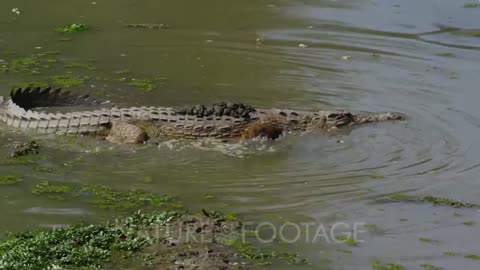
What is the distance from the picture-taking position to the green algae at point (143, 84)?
37.0ft

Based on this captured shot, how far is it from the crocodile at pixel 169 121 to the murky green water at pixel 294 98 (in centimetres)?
23

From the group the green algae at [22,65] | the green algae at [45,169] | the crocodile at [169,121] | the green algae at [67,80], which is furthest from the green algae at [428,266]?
the green algae at [22,65]

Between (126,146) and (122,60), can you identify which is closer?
(126,146)

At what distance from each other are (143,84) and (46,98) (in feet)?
5.16

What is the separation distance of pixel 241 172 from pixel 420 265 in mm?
2617

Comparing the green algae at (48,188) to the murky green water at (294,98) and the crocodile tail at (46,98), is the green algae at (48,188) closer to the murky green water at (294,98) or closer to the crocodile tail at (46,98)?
the murky green water at (294,98)

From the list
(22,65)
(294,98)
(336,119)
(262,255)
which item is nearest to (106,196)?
(262,255)

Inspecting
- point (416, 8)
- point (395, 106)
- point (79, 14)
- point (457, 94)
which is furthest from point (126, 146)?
point (416, 8)

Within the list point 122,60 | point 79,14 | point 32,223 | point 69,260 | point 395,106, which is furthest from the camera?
point 79,14

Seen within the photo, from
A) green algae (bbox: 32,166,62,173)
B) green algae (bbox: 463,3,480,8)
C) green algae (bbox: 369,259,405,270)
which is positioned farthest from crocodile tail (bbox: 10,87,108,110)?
green algae (bbox: 463,3,480,8)

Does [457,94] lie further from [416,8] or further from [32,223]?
[32,223]

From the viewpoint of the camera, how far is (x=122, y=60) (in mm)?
12438

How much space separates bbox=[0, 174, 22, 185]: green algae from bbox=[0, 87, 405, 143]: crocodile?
5.29 ft

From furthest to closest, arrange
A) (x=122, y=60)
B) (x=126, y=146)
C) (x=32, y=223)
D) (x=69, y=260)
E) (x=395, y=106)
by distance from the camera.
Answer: (x=122, y=60), (x=395, y=106), (x=126, y=146), (x=32, y=223), (x=69, y=260)
